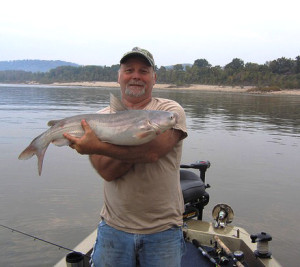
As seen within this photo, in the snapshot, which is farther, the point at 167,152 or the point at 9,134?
the point at 9,134

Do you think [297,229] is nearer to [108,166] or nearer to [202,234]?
[202,234]

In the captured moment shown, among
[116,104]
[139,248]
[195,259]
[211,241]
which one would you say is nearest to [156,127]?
[116,104]

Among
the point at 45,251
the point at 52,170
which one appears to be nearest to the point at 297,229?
the point at 45,251

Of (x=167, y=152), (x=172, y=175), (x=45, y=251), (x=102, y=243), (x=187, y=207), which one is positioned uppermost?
(x=167, y=152)

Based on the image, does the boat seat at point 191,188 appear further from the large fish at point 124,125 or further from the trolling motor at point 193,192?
the large fish at point 124,125

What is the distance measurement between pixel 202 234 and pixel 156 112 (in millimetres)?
2958

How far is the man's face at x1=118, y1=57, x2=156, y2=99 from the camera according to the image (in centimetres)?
295

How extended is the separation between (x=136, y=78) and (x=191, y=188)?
2402 mm

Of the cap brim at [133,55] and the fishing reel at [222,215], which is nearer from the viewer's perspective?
the cap brim at [133,55]

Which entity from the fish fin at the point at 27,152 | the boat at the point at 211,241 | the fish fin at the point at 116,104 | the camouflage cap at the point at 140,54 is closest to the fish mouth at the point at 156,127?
the fish fin at the point at 116,104

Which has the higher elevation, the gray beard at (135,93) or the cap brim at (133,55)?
the cap brim at (133,55)

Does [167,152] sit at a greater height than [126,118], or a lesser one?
lesser

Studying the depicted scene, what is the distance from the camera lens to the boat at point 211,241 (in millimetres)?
4348

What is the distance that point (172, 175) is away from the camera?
9.21 feet
